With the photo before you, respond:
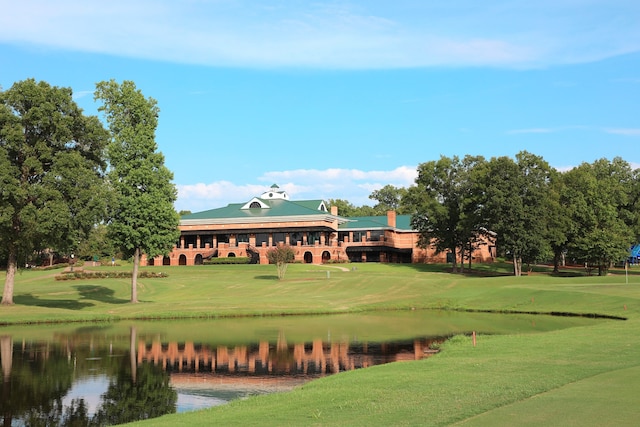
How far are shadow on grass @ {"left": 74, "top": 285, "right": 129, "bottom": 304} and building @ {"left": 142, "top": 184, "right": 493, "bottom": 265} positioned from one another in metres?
41.0

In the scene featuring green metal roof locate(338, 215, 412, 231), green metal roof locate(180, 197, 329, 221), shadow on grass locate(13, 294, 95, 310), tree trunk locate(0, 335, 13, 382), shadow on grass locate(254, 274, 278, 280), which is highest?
green metal roof locate(180, 197, 329, 221)

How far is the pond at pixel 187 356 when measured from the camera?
1852 centimetres

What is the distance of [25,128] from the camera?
41.5m

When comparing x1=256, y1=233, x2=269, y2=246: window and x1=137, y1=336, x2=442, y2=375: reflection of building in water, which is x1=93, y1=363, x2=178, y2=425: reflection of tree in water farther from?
x1=256, y1=233, x2=269, y2=246: window

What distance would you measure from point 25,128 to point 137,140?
7.02m

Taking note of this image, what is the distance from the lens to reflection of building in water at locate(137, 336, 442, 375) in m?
24.0

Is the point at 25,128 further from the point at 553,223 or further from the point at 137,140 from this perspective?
the point at 553,223

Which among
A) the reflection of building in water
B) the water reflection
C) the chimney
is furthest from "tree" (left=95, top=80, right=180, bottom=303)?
the chimney

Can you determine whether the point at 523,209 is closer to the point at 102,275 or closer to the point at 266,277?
the point at 266,277

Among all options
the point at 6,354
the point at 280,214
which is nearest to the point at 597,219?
the point at 280,214

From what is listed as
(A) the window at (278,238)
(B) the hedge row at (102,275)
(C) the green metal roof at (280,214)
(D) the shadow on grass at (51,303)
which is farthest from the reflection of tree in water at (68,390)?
(C) the green metal roof at (280,214)

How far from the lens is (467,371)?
18.2 meters

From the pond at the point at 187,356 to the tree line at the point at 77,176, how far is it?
6908mm

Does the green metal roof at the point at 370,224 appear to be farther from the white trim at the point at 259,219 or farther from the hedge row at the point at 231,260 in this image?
the hedge row at the point at 231,260
